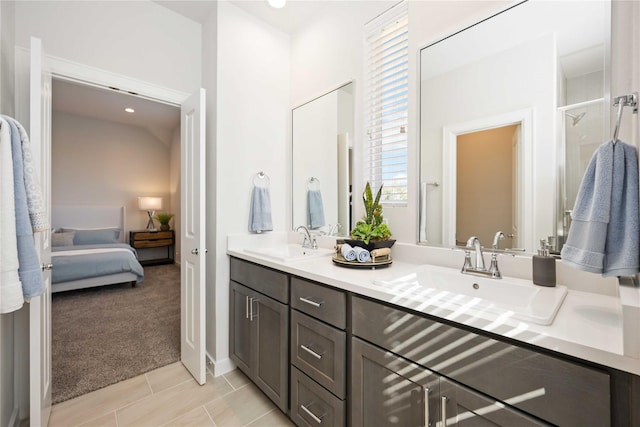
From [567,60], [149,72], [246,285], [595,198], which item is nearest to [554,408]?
[595,198]

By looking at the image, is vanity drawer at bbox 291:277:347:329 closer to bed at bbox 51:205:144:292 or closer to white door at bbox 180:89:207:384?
white door at bbox 180:89:207:384

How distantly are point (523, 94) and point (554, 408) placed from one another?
1.16 metres

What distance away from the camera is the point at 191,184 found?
203 centimetres

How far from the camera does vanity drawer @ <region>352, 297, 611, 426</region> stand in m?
0.63

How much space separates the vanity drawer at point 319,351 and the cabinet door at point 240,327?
0.51 metres

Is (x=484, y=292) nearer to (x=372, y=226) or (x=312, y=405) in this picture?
(x=372, y=226)

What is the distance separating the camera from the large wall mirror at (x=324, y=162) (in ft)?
6.44

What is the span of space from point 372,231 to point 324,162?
792 millimetres

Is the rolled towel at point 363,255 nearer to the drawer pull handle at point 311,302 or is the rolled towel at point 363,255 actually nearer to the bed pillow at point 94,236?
the drawer pull handle at point 311,302

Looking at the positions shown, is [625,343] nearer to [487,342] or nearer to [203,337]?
[487,342]

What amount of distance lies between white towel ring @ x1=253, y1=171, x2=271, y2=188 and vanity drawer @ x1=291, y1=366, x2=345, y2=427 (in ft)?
4.52

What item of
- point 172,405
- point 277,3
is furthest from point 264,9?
point 172,405

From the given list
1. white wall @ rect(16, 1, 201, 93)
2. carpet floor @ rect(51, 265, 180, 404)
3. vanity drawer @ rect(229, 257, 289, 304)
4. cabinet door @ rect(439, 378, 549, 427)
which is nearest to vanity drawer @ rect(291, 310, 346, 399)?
vanity drawer @ rect(229, 257, 289, 304)

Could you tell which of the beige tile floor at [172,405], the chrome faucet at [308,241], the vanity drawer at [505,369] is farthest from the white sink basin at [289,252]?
the beige tile floor at [172,405]
